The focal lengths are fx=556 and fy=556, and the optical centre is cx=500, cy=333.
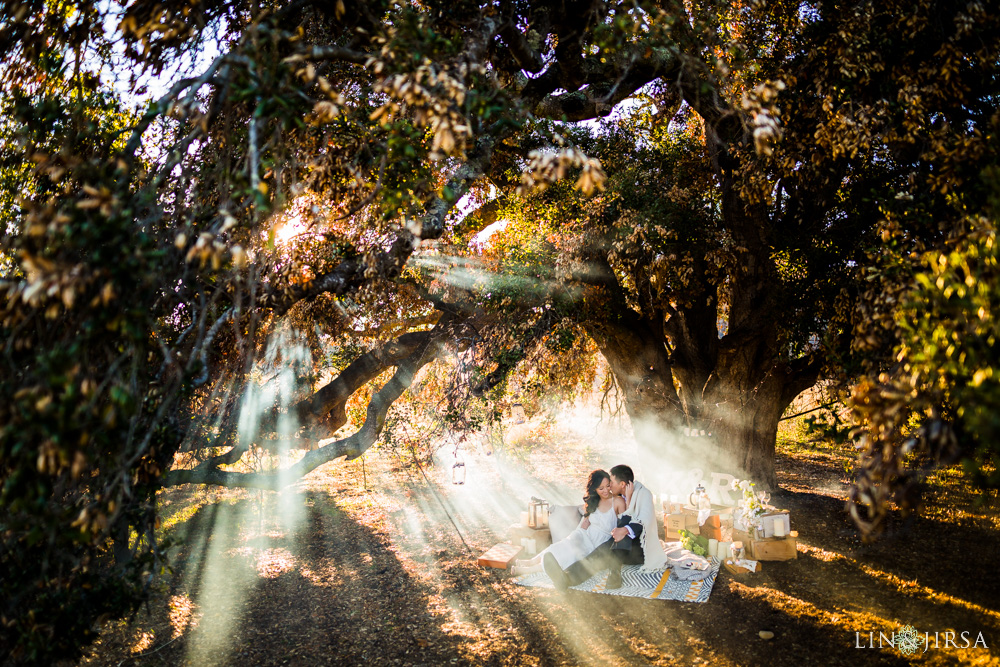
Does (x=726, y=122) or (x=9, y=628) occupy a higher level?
(x=726, y=122)

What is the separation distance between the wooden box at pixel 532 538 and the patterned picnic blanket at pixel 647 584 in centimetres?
48

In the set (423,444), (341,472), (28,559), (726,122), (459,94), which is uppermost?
(726,122)

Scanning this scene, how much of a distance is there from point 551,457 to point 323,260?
10968 mm

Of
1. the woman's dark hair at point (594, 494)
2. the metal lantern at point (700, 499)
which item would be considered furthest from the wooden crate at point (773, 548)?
the woman's dark hair at point (594, 494)

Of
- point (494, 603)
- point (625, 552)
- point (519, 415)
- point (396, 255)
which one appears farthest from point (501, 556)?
point (519, 415)

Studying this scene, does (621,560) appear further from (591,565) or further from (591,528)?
(591,528)

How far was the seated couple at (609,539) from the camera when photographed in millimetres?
6152

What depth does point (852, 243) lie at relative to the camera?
21.1 ft

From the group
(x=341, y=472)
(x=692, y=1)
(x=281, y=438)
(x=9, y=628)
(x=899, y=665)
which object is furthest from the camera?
(x=341, y=472)

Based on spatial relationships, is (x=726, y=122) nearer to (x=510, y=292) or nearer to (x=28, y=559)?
(x=510, y=292)

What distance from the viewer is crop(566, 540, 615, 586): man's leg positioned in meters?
6.14

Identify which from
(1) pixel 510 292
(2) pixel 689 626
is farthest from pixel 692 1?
(2) pixel 689 626

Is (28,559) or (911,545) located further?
(911,545)

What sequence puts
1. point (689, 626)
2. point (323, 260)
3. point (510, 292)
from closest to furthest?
1. point (323, 260)
2. point (689, 626)
3. point (510, 292)
